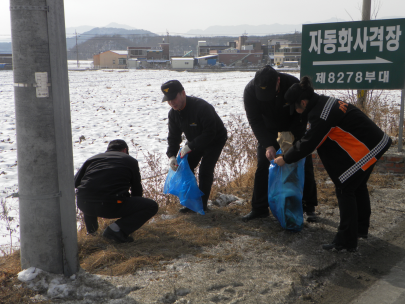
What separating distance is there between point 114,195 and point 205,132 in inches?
51.7

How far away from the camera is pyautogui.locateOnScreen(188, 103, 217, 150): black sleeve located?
13.9ft

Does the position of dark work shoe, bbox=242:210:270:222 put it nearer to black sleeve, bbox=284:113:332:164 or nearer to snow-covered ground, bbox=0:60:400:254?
black sleeve, bbox=284:113:332:164

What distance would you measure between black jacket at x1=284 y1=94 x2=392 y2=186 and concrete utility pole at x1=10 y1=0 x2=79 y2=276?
6.44 ft

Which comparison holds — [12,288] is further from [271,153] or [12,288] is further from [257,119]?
[257,119]

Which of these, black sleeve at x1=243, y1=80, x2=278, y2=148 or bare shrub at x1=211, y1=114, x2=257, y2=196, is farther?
bare shrub at x1=211, y1=114, x2=257, y2=196

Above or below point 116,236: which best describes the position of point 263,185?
above

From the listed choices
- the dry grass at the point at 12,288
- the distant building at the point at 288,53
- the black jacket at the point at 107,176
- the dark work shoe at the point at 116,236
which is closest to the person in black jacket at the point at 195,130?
the black jacket at the point at 107,176

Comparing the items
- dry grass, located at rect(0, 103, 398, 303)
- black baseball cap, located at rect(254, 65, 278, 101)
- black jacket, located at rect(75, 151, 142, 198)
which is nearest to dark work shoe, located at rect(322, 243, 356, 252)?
dry grass, located at rect(0, 103, 398, 303)

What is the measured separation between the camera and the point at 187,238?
12.0ft

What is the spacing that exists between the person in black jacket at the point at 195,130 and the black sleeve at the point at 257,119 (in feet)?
1.51

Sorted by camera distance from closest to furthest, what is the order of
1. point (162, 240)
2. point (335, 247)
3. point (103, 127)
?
point (335, 247), point (162, 240), point (103, 127)

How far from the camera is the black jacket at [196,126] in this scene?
4.26m

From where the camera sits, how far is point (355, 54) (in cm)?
620

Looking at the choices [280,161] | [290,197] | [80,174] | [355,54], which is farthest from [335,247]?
[355,54]
